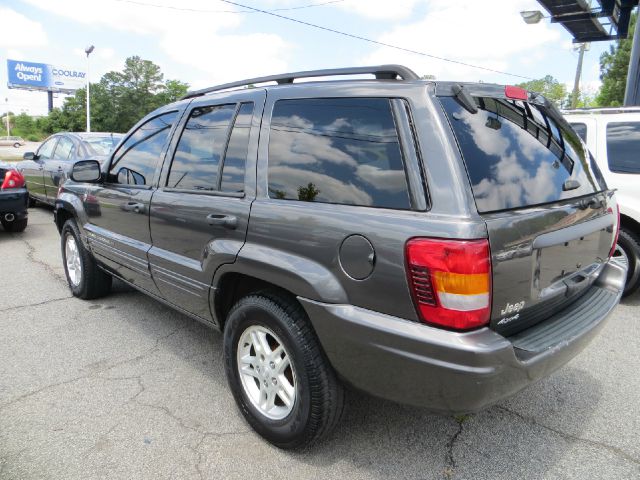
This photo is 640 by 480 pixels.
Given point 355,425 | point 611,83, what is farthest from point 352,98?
point 611,83

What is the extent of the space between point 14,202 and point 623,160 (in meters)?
8.21

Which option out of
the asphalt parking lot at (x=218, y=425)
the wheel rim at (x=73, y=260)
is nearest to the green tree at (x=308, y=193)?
the asphalt parking lot at (x=218, y=425)

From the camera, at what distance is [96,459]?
2.35 meters

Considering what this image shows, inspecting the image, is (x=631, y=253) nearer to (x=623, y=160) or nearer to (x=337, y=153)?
(x=623, y=160)

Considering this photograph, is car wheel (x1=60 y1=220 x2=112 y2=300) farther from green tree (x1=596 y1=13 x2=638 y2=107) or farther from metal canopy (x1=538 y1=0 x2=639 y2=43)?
green tree (x1=596 y1=13 x2=638 y2=107)

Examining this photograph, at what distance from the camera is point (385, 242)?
1.87 m

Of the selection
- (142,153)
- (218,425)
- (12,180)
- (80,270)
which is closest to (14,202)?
(12,180)

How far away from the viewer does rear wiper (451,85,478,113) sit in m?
Result: 2.04

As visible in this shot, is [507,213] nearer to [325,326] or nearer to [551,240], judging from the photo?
[551,240]

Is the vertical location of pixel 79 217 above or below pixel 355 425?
above

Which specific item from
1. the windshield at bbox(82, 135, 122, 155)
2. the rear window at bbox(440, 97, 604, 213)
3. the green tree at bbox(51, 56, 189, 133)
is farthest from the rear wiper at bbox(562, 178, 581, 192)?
the green tree at bbox(51, 56, 189, 133)

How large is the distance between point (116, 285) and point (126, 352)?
1.83 m

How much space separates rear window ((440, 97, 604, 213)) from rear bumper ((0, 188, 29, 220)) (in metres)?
7.43

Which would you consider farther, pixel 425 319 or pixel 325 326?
pixel 325 326
